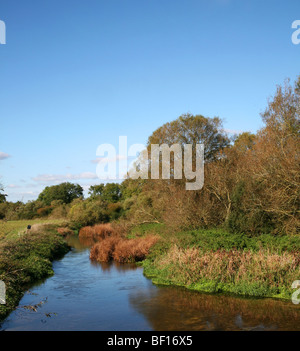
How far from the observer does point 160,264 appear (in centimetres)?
1931

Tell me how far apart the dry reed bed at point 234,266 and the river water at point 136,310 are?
3.47ft

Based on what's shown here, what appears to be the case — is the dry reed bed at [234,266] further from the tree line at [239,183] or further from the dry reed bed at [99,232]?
the dry reed bed at [99,232]

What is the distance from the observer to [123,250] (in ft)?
78.5

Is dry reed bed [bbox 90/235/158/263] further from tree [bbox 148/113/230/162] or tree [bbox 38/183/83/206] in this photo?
tree [bbox 38/183/83/206]

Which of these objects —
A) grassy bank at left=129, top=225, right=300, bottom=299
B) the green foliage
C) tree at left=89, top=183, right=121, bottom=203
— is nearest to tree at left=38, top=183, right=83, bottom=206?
tree at left=89, top=183, right=121, bottom=203

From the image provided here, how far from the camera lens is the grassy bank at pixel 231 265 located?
14.2 meters

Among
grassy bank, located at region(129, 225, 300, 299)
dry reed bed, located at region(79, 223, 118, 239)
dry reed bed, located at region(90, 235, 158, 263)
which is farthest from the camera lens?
dry reed bed, located at region(79, 223, 118, 239)

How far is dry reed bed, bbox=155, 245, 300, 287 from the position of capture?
14.2 m

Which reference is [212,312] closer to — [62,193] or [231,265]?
[231,265]

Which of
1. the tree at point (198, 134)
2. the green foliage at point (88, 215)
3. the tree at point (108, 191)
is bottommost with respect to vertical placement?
the green foliage at point (88, 215)

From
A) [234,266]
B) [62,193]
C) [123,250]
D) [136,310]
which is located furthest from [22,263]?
[62,193]

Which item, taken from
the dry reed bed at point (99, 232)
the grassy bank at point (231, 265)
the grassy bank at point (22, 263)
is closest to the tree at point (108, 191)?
the dry reed bed at point (99, 232)
